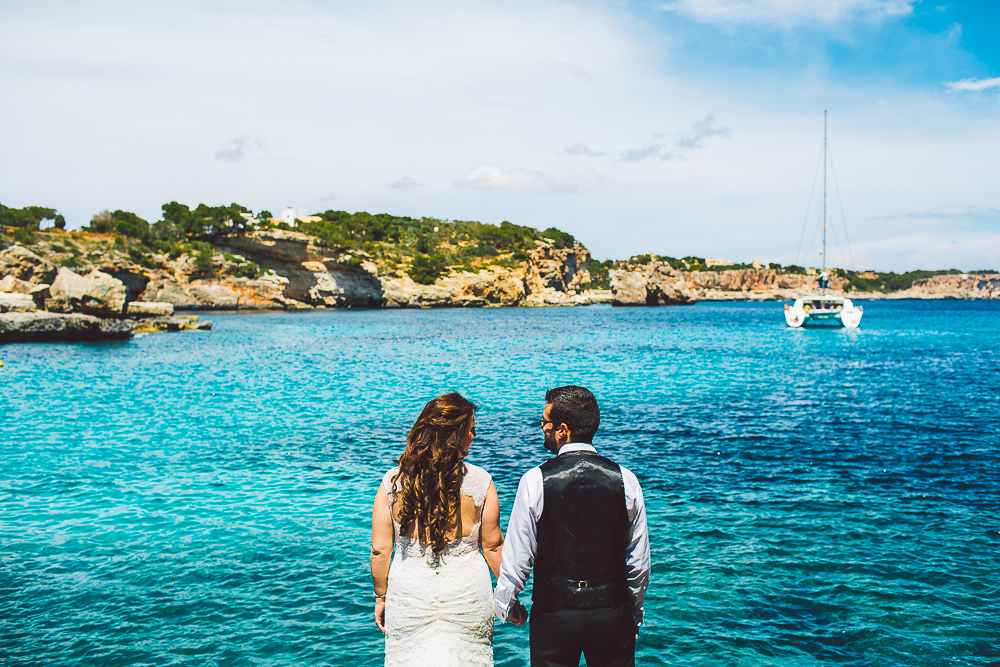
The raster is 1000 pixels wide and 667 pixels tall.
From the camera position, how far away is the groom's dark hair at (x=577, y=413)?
11.4 feet

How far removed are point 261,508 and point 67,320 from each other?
1425 inches

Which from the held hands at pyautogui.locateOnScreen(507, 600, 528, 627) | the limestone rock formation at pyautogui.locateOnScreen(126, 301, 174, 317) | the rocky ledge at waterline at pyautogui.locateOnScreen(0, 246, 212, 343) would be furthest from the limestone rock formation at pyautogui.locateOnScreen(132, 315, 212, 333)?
the held hands at pyautogui.locateOnScreen(507, 600, 528, 627)

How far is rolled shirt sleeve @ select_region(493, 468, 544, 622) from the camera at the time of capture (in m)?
3.28

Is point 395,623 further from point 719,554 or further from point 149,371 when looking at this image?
point 149,371

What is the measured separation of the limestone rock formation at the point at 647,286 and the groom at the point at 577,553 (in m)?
130

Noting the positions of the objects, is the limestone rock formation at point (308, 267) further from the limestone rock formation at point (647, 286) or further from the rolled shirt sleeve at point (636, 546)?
the rolled shirt sleeve at point (636, 546)

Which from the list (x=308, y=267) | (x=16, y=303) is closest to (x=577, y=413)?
(x=16, y=303)

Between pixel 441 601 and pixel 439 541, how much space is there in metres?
0.32

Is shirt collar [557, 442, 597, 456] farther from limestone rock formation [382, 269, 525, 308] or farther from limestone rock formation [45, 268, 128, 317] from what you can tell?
limestone rock formation [382, 269, 525, 308]

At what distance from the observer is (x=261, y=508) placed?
10.6 metres

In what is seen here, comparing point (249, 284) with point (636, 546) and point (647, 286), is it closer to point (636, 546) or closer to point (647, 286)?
point (647, 286)

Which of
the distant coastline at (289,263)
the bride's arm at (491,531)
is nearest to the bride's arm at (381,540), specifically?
the bride's arm at (491,531)

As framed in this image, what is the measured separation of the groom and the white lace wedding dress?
0.55 feet

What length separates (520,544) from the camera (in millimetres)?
3355
